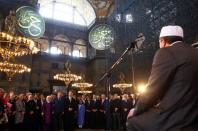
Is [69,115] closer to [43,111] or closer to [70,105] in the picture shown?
[70,105]

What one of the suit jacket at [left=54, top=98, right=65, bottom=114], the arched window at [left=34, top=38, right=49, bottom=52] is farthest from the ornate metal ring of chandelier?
the arched window at [left=34, top=38, right=49, bottom=52]

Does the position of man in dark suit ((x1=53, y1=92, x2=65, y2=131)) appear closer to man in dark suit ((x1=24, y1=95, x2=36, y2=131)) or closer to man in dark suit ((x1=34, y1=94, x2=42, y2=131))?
man in dark suit ((x1=34, y1=94, x2=42, y2=131))

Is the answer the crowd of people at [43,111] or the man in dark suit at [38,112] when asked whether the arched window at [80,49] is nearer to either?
the crowd of people at [43,111]

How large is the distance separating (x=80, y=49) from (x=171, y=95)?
95.6 feet

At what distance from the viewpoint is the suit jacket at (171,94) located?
1758mm

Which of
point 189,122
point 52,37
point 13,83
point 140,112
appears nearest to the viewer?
point 189,122

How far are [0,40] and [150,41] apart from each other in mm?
9911

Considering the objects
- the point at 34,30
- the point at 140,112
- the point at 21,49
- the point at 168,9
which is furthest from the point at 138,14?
the point at 140,112

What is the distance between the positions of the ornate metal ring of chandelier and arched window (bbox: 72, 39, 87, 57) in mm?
17394

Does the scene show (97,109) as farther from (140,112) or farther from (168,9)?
(140,112)

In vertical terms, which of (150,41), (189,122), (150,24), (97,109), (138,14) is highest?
(138,14)

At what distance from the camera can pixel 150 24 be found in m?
18.2

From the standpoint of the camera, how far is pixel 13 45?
12562 millimetres

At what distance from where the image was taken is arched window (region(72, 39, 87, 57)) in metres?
30.4
